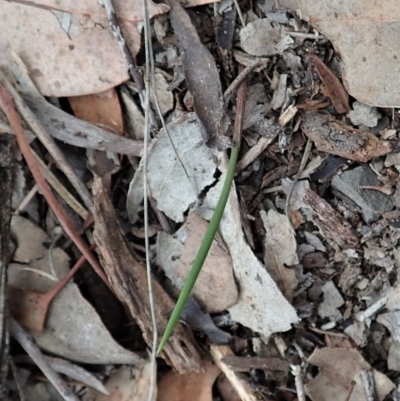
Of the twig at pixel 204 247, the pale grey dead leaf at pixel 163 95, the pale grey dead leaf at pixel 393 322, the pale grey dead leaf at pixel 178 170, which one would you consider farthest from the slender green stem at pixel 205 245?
the pale grey dead leaf at pixel 393 322

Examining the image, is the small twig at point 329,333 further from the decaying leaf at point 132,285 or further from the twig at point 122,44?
the twig at point 122,44

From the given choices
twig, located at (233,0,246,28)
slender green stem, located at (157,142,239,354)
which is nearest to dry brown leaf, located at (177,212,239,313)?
slender green stem, located at (157,142,239,354)

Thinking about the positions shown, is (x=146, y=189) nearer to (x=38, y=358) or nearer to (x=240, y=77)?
(x=240, y=77)

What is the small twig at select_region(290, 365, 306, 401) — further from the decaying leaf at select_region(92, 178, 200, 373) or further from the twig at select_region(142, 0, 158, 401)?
the twig at select_region(142, 0, 158, 401)

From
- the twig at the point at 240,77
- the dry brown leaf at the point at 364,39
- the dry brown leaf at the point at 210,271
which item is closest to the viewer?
the dry brown leaf at the point at 364,39

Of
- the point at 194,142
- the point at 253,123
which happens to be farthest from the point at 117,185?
the point at 253,123
